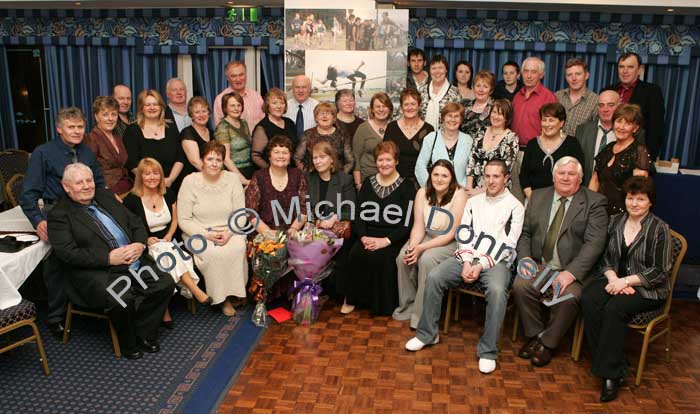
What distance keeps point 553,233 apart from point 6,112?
6.64 m

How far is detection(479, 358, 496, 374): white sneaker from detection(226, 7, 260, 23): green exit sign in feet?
14.3

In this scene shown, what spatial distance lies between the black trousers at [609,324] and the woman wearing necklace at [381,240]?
1.34 metres

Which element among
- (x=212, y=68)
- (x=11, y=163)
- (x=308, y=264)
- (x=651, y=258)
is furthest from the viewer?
(x=212, y=68)

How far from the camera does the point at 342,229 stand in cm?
443

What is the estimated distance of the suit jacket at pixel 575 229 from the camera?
3695 millimetres

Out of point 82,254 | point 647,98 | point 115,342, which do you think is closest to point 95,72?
point 82,254

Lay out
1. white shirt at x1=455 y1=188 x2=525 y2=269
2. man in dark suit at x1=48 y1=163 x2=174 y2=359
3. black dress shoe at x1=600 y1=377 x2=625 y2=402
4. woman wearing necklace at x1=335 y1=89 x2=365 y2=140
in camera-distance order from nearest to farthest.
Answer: black dress shoe at x1=600 y1=377 x2=625 y2=402
man in dark suit at x1=48 y1=163 x2=174 y2=359
white shirt at x1=455 y1=188 x2=525 y2=269
woman wearing necklace at x1=335 y1=89 x2=365 y2=140

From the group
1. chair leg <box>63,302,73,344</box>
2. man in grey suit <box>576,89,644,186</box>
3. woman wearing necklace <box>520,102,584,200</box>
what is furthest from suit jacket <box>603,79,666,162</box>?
chair leg <box>63,302,73,344</box>

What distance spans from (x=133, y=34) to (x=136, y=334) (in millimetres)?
4138

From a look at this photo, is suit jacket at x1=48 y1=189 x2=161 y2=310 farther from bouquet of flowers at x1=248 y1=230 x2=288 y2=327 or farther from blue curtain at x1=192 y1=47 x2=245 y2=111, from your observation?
blue curtain at x1=192 y1=47 x2=245 y2=111

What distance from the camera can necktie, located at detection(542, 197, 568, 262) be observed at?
3.81 m

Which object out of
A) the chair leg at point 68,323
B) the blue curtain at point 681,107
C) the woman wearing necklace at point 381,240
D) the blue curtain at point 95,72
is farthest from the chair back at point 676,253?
the blue curtain at point 95,72

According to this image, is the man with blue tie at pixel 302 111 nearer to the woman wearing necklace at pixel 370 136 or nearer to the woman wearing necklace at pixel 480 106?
the woman wearing necklace at pixel 370 136

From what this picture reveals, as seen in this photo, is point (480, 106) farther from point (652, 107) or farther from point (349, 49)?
point (349, 49)
